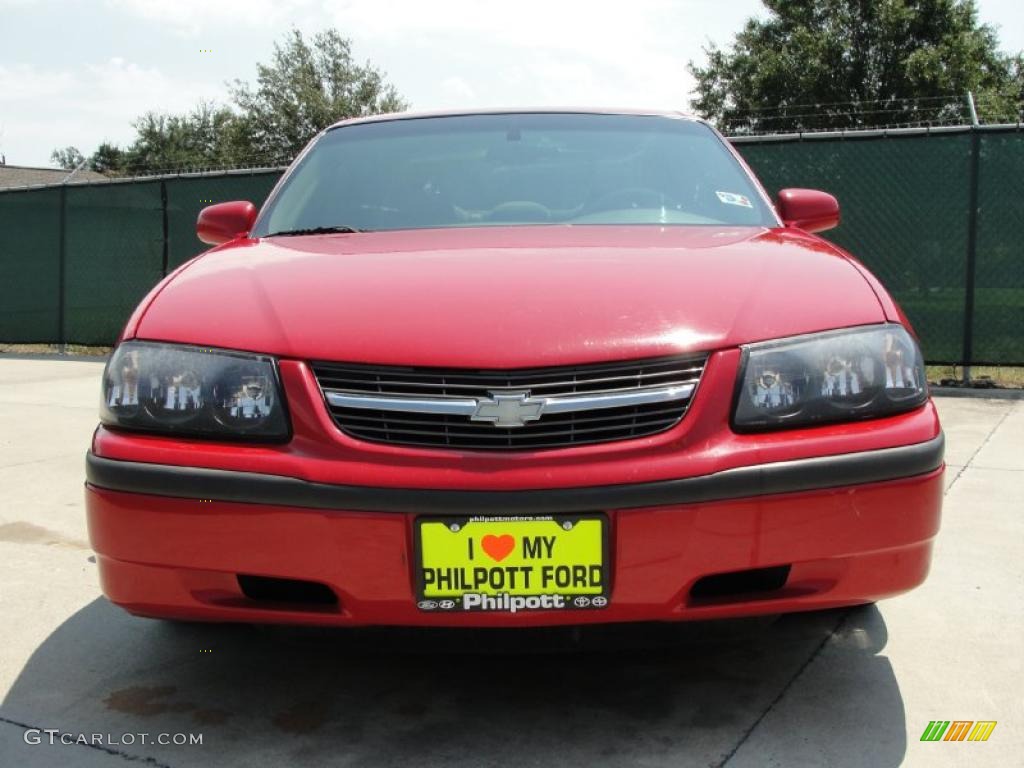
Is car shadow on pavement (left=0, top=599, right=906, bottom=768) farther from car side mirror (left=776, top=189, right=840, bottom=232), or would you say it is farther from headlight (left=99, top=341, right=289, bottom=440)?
car side mirror (left=776, top=189, right=840, bottom=232)

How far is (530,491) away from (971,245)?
6422 millimetres

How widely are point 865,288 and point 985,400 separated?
5290 millimetres

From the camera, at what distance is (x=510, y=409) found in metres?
1.88

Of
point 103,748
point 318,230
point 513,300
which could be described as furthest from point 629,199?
point 103,748

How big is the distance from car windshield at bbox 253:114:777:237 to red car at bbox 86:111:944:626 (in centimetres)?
72

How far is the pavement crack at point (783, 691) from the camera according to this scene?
6.57 ft

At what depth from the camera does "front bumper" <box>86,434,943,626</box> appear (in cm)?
184

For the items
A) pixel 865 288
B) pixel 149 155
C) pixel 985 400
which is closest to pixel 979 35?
pixel 985 400

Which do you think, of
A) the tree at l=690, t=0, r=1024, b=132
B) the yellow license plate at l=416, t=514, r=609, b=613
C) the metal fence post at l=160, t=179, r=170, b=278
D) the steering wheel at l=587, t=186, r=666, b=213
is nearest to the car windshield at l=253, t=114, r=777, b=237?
the steering wheel at l=587, t=186, r=666, b=213

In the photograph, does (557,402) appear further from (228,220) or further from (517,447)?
(228,220)

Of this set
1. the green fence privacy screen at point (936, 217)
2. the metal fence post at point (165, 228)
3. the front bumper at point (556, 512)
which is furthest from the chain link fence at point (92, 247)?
the front bumper at point (556, 512)

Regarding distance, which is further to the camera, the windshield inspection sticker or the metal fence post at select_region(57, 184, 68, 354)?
the metal fence post at select_region(57, 184, 68, 354)

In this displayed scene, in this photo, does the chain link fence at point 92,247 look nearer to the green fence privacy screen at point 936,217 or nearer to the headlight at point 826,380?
the green fence privacy screen at point 936,217

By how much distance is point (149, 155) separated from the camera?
176 feet
